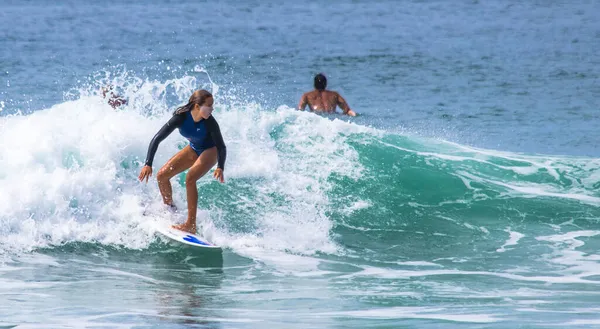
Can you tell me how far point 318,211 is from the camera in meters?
12.9

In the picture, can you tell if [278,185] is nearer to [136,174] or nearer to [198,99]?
[136,174]

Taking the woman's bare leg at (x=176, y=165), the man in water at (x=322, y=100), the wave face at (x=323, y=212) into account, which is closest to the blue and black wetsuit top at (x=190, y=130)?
the woman's bare leg at (x=176, y=165)

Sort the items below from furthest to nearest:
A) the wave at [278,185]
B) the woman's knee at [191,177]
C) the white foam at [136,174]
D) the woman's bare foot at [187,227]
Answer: the wave at [278,185]
the white foam at [136,174]
the woman's bare foot at [187,227]
the woman's knee at [191,177]

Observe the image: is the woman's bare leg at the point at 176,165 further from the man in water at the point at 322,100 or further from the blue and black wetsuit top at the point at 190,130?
the man in water at the point at 322,100

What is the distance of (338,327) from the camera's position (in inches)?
322

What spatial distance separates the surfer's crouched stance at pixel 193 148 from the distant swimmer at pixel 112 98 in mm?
3288

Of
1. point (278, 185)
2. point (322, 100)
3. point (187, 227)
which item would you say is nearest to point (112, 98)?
point (278, 185)

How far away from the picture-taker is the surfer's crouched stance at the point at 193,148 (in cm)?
1041

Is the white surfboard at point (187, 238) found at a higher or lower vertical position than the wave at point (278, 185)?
lower

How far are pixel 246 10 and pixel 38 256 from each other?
123ft

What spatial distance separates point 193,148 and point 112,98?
3.78m

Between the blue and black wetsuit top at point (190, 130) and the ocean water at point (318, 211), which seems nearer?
the ocean water at point (318, 211)

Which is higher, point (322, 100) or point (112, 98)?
point (322, 100)

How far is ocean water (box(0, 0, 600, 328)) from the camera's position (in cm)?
904
